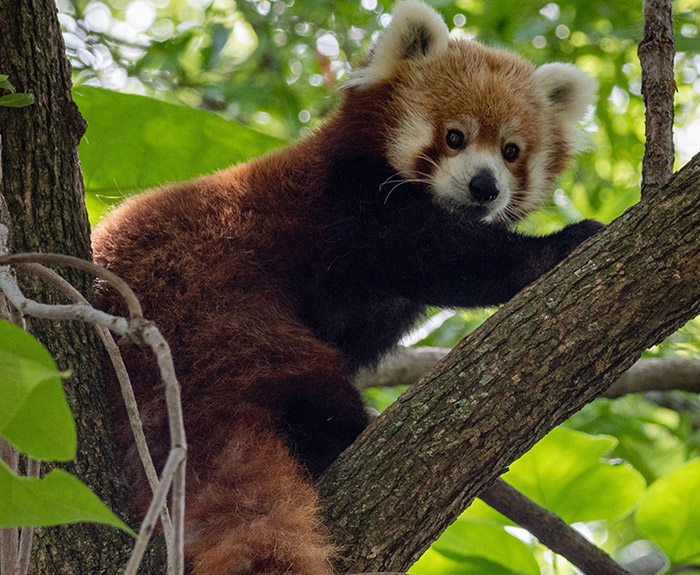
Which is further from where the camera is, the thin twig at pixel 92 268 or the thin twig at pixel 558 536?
the thin twig at pixel 558 536

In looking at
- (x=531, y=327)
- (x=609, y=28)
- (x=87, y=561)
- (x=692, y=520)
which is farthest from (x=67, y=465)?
(x=609, y=28)

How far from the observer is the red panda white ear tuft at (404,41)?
3.17 m

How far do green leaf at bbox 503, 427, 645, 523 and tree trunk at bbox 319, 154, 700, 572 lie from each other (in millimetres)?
735

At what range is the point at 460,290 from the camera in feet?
8.73

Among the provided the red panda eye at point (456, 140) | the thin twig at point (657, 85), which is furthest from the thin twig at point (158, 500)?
the red panda eye at point (456, 140)

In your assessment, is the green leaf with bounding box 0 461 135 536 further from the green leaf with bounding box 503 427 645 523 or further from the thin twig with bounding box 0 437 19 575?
the green leaf with bounding box 503 427 645 523

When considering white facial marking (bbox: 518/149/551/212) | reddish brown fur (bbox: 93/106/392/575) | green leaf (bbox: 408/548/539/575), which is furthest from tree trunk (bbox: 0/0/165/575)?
white facial marking (bbox: 518/149/551/212)

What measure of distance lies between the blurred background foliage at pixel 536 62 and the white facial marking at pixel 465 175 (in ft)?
1.44

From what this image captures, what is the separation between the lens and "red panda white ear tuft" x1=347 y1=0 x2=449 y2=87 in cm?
317

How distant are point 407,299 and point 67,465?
135 cm

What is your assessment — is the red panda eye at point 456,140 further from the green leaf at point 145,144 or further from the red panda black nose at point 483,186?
the green leaf at point 145,144

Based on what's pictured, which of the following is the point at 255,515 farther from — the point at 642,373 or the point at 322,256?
the point at 642,373

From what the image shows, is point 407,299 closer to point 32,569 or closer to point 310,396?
point 310,396

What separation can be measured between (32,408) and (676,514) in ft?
6.72
